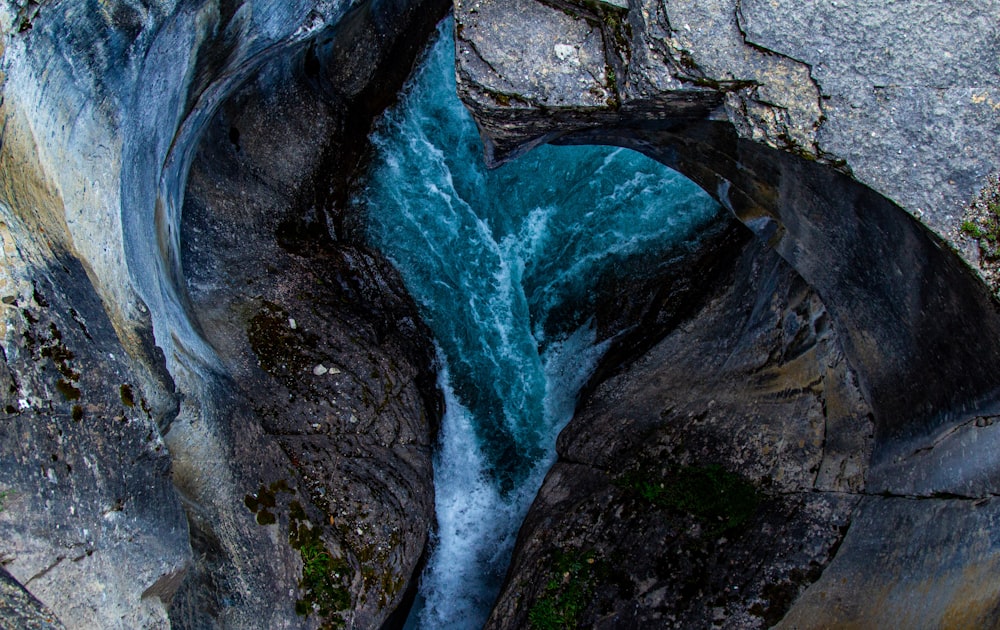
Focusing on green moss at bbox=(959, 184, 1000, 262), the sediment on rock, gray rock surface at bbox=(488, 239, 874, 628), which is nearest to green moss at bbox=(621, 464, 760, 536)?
gray rock surface at bbox=(488, 239, 874, 628)

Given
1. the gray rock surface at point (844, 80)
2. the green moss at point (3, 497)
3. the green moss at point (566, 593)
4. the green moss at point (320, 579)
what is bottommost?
the green moss at point (566, 593)

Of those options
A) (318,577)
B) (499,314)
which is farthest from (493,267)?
(318,577)

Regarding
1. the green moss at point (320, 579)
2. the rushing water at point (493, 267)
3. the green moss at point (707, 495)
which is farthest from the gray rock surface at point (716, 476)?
the green moss at point (320, 579)

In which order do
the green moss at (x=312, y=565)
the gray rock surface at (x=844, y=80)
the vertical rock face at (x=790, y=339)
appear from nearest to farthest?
the gray rock surface at (x=844, y=80) < the vertical rock face at (x=790, y=339) < the green moss at (x=312, y=565)

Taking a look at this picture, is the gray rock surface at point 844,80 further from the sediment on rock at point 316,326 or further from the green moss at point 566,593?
the green moss at point 566,593

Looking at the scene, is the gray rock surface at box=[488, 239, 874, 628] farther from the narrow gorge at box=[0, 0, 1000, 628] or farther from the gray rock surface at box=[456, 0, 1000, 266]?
the gray rock surface at box=[456, 0, 1000, 266]

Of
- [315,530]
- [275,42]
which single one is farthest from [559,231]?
[315,530]

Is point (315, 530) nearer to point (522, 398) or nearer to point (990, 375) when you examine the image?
point (522, 398)
